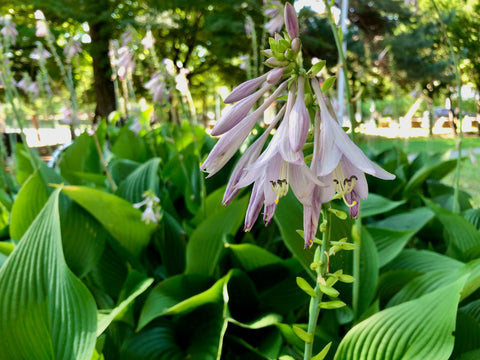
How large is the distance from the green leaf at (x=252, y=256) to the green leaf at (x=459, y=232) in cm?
60

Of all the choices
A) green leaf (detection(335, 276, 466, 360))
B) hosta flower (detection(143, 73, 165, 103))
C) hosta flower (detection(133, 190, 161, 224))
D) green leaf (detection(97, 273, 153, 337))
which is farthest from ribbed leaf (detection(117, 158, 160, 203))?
green leaf (detection(335, 276, 466, 360))

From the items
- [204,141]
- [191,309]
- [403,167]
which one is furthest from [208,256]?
[403,167]

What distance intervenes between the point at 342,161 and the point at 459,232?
44.4 inches

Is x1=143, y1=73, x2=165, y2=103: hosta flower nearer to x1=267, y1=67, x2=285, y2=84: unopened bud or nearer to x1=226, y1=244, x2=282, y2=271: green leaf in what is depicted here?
x1=226, y1=244, x2=282, y2=271: green leaf

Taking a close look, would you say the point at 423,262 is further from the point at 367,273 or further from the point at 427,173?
the point at 427,173

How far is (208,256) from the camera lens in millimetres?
1372

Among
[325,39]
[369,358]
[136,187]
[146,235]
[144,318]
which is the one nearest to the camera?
[369,358]

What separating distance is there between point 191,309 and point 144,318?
0.14 meters

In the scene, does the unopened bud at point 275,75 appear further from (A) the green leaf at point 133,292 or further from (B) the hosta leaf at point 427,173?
(B) the hosta leaf at point 427,173

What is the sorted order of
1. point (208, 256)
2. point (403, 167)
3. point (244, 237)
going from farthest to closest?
1. point (403, 167)
2. point (244, 237)
3. point (208, 256)

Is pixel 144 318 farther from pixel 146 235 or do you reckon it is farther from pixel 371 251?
pixel 371 251

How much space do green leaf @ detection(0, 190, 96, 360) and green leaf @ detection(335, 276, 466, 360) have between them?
60 cm

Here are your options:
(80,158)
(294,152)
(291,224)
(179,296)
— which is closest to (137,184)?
(179,296)

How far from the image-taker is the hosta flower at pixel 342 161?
1.56 ft
